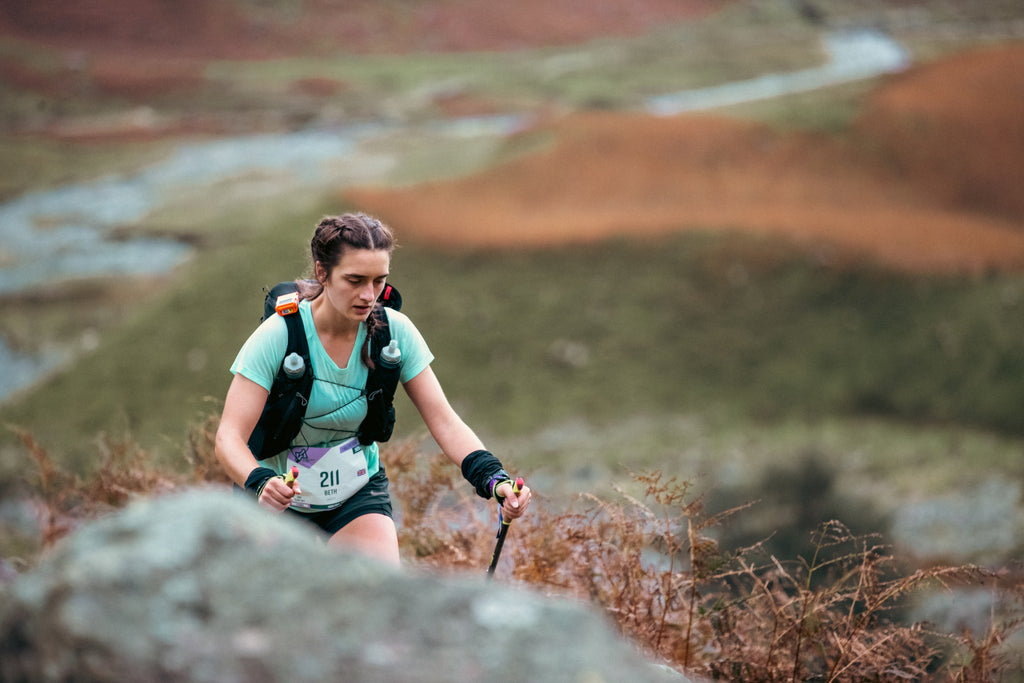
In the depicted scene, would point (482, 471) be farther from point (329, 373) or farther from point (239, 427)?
point (239, 427)

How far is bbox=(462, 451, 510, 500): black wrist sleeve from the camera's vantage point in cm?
323

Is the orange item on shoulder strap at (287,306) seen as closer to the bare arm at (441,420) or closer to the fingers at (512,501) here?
the bare arm at (441,420)

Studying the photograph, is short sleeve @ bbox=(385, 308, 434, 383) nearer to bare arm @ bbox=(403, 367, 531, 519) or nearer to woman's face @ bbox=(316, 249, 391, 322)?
bare arm @ bbox=(403, 367, 531, 519)

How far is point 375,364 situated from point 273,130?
29.1m

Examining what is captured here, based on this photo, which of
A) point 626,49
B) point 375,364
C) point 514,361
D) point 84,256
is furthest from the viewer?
point 626,49

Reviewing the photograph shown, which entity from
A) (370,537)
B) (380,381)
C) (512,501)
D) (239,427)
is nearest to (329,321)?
(380,381)

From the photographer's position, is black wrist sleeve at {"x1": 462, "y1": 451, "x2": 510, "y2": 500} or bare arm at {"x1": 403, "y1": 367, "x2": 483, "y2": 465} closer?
black wrist sleeve at {"x1": 462, "y1": 451, "x2": 510, "y2": 500}

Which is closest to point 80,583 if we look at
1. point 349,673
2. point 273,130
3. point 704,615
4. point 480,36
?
point 349,673

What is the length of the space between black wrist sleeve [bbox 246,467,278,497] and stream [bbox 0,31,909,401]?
16.3m

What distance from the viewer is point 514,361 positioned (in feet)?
55.7

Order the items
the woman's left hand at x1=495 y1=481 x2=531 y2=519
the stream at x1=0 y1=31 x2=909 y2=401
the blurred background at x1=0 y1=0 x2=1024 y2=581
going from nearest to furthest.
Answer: the woman's left hand at x1=495 y1=481 x2=531 y2=519, the blurred background at x1=0 y1=0 x2=1024 y2=581, the stream at x1=0 y1=31 x2=909 y2=401

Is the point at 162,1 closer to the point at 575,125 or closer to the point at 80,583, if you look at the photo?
the point at 575,125

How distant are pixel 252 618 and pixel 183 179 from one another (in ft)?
90.8

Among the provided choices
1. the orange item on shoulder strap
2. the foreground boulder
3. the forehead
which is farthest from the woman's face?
the foreground boulder
